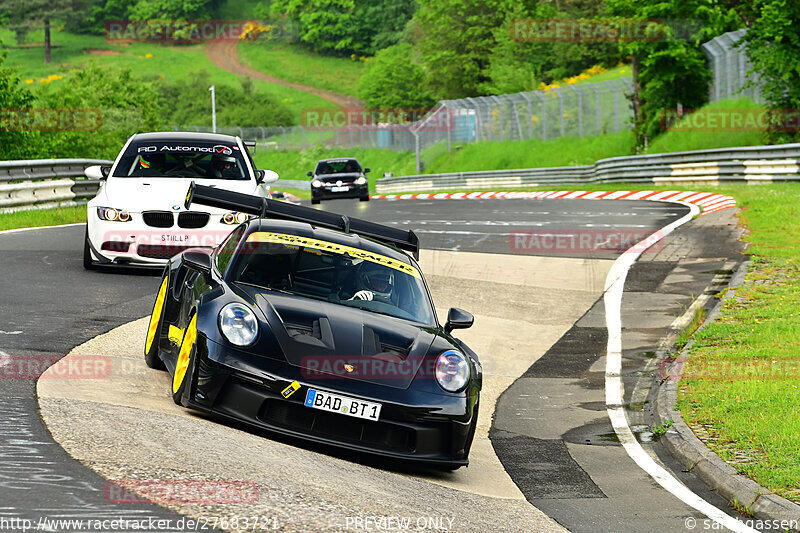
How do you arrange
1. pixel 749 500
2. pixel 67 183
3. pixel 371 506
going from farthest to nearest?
pixel 67 183 → pixel 749 500 → pixel 371 506

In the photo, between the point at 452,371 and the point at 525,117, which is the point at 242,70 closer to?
the point at 525,117

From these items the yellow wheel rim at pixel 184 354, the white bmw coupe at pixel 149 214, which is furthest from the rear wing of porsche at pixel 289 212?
the white bmw coupe at pixel 149 214

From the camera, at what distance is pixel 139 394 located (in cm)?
748

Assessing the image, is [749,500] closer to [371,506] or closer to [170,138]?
[371,506]

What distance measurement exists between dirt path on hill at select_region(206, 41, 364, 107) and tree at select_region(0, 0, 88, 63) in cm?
2348

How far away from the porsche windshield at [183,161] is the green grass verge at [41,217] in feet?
21.6

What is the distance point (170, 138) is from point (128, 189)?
1.29 m

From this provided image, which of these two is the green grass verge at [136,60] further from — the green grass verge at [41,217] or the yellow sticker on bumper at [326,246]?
the yellow sticker on bumper at [326,246]

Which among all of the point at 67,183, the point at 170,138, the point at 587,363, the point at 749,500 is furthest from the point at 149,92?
the point at 749,500

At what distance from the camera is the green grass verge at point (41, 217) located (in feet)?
67.0

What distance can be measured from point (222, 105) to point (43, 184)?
108515 mm

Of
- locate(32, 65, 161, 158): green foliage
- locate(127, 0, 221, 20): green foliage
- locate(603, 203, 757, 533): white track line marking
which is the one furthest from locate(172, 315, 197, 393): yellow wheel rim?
locate(127, 0, 221, 20): green foliage

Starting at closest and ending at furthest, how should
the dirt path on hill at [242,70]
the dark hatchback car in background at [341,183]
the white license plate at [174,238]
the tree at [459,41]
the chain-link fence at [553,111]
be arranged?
the white license plate at [174,238]
the dark hatchback car in background at [341,183]
the chain-link fence at [553,111]
the tree at [459,41]
the dirt path on hill at [242,70]

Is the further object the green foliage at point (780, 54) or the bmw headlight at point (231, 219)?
the green foliage at point (780, 54)
